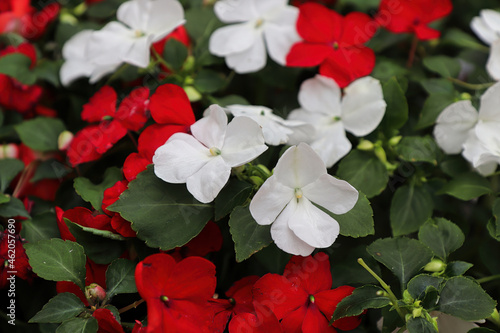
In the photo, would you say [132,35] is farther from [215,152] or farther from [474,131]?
[474,131]

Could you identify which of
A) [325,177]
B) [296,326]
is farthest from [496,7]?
[296,326]

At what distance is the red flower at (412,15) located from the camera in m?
0.90

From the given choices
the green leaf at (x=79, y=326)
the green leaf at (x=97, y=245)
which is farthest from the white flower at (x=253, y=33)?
the green leaf at (x=79, y=326)

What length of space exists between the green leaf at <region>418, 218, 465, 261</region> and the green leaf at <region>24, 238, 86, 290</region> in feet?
1.47

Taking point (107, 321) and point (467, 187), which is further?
point (467, 187)

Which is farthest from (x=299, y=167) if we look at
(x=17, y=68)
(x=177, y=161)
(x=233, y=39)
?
(x=17, y=68)

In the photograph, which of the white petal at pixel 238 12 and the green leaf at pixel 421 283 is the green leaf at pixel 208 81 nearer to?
the white petal at pixel 238 12

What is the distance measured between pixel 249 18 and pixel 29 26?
447mm

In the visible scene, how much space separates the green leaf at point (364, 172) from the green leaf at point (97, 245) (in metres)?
0.33

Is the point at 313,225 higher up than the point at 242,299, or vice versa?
the point at 313,225

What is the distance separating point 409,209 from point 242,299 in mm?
288

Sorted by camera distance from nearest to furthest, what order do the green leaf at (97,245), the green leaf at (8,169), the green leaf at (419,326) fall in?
the green leaf at (419,326) < the green leaf at (97,245) < the green leaf at (8,169)

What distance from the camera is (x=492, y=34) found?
899 millimetres

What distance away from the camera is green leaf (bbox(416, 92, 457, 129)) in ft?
2.63
